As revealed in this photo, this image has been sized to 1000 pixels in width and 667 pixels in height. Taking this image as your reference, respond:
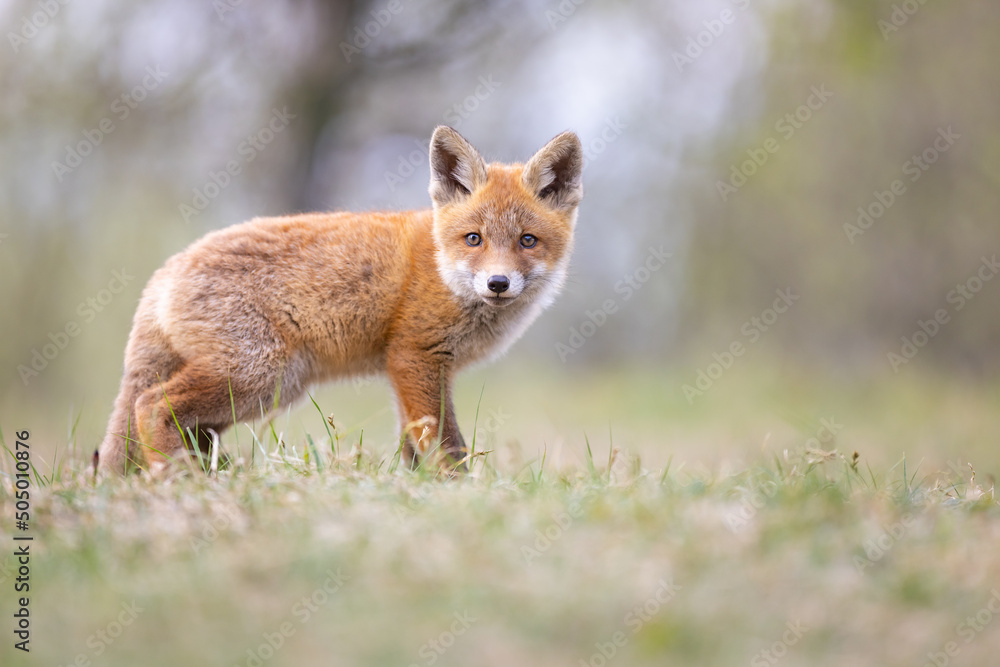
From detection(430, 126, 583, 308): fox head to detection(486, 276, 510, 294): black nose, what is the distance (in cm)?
1

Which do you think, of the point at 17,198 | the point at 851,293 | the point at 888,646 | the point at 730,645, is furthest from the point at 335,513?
the point at 851,293

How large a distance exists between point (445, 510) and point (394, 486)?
52 centimetres

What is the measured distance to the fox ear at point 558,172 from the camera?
567 cm

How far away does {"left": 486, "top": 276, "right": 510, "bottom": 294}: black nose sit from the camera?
5.05m

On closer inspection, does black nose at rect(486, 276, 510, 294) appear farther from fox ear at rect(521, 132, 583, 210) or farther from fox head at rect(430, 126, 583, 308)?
fox ear at rect(521, 132, 583, 210)

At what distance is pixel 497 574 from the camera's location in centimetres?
262

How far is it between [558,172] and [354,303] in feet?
5.85

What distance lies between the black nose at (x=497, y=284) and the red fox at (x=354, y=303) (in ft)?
0.06

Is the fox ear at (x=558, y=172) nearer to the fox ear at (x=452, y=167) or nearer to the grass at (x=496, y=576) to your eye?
the fox ear at (x=452, y=167)

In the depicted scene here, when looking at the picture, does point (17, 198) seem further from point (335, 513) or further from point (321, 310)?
point (335, 513)

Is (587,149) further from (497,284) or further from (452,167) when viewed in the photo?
(497,284)

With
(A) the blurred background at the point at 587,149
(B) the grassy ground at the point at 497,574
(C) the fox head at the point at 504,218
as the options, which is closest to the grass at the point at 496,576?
(B) the grassy ground at the point at 497,574

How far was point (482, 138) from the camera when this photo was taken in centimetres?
1331

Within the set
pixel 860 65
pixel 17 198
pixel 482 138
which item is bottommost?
pixel 17 198
